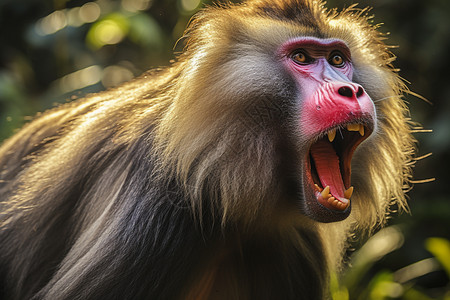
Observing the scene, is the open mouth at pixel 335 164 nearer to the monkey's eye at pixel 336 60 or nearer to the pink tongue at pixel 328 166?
the pink tongue at pixel 328 166

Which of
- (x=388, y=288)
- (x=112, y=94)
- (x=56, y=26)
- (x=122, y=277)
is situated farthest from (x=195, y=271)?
(x=56, y=26)

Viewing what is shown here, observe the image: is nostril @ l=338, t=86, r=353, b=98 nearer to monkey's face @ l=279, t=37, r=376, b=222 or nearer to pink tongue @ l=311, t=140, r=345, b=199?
monkey's face @ l=279, t=37, r=376, b=222

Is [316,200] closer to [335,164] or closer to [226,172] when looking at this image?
[335,164]

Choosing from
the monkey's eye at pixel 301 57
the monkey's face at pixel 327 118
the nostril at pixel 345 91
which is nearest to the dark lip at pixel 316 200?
the monkey's face at pixel 327 118

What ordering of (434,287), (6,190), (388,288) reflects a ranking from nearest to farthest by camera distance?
(6,190), (388,288), (434,287)

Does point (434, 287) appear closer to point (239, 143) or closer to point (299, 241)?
point (299, 241)

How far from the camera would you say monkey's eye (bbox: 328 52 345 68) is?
282 cm

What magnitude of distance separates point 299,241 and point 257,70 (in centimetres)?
86

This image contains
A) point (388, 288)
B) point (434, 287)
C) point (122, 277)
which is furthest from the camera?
point (434, 287)

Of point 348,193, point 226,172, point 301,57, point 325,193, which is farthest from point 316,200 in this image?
point 301,57

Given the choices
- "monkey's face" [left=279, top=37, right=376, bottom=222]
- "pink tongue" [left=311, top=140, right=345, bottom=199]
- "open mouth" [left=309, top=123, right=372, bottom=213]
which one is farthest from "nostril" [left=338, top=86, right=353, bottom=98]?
"pink tongue" [left=311, top=140, right=345, bottom=199]

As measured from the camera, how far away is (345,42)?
2.89 metres

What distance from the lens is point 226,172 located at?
8.18 ft

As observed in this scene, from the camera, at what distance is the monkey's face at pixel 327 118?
2434 millimetres
